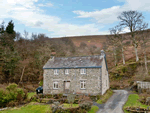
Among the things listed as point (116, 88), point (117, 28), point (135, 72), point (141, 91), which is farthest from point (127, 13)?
point (141, 91)

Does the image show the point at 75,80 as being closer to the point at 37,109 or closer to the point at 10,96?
the point at 37,109

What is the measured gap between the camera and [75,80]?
29.3 meters

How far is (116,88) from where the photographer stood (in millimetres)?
38312

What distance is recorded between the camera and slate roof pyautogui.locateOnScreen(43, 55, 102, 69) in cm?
2902

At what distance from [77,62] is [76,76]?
2.91 meters

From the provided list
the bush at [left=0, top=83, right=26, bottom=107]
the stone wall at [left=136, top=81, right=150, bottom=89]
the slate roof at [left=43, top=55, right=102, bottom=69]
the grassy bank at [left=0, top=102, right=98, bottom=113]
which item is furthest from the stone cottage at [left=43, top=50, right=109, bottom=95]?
the grassy bank at [left=0, top=102, right=98, bottom=113]

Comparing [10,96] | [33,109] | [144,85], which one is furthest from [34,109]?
[144,85]

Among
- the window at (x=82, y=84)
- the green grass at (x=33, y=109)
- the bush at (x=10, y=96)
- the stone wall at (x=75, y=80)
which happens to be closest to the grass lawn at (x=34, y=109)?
the green grass at (x=33, y=109)

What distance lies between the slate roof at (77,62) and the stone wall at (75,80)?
789 mm

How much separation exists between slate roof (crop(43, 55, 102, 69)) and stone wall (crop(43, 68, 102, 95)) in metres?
0.79

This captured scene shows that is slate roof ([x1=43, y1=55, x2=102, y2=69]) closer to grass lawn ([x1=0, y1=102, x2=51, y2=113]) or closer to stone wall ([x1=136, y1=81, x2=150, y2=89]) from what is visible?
stone wall ([x1=136, y1=81, x2=150, y2=89])

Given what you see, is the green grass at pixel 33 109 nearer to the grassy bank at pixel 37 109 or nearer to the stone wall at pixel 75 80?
the grassy bank at pixel 37 109

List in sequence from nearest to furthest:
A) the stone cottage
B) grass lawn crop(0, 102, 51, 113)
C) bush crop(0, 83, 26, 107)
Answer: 1. grass lawn crop(0, 102, 51, 113)
2. bush crop(0, 83, 26, 107)
3. the stone cottage

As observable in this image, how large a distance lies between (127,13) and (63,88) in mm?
28245
